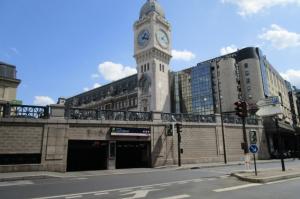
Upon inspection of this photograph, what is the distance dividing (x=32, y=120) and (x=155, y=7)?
220 feet

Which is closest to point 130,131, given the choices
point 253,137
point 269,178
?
point 269,178

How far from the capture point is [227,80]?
85.5 m

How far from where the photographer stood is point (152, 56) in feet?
245

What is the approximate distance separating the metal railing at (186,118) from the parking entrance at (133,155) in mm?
3677

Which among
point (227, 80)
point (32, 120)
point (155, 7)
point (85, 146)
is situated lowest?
point (85, 146)

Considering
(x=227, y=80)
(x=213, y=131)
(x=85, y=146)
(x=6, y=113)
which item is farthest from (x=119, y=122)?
(x=227, y=80)

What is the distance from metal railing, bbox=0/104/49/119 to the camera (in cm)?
1986

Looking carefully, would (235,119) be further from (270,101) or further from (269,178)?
(269,178)

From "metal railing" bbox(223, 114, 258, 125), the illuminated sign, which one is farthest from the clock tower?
the illuminated sign

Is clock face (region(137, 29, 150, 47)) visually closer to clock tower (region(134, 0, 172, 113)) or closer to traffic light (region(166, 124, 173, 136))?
clock tower (region(134, 0, 172, 113))

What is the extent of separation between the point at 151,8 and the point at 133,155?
61.9 m

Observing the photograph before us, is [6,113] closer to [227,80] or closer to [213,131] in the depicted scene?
[213,131]

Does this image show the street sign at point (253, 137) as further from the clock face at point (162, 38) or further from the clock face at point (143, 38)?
the clock face at point (143, 38)

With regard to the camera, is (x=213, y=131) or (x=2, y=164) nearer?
(x=2, y=164)
